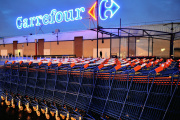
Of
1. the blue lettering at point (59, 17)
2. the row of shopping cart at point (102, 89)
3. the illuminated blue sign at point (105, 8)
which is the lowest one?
the row of shopping cart at point (102, 89)

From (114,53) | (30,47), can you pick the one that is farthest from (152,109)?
(30,47)

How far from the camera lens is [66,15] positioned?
1524cm

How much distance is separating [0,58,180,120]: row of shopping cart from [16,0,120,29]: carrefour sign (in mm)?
6913

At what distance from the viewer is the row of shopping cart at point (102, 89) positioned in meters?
2.50

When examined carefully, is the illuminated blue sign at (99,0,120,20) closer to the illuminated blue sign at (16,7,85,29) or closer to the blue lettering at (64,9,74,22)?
the illuminated blue sign at (16,7,85,29)

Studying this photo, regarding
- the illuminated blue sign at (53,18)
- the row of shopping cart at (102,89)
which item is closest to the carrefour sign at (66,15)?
the illuminated blue sign at (53,18)

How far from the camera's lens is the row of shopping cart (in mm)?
2504

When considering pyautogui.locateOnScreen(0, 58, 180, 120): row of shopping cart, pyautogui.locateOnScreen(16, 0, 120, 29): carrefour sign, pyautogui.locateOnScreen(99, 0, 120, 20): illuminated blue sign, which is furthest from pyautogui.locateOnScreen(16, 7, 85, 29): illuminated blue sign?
pyautogui.locateOnScreen(0, 58, 180, 120): row of shopping cart

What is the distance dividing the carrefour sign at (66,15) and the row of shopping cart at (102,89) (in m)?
6.91

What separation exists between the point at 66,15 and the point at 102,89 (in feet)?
43.2

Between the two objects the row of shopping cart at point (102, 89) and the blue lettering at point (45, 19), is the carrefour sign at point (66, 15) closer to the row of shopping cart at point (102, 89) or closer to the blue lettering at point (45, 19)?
the blue lettering at point (45, 19)

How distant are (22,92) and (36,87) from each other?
751 mm

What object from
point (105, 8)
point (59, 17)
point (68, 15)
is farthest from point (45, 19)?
point (105, 8)

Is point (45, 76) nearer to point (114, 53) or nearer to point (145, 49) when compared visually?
point (114, 53)
